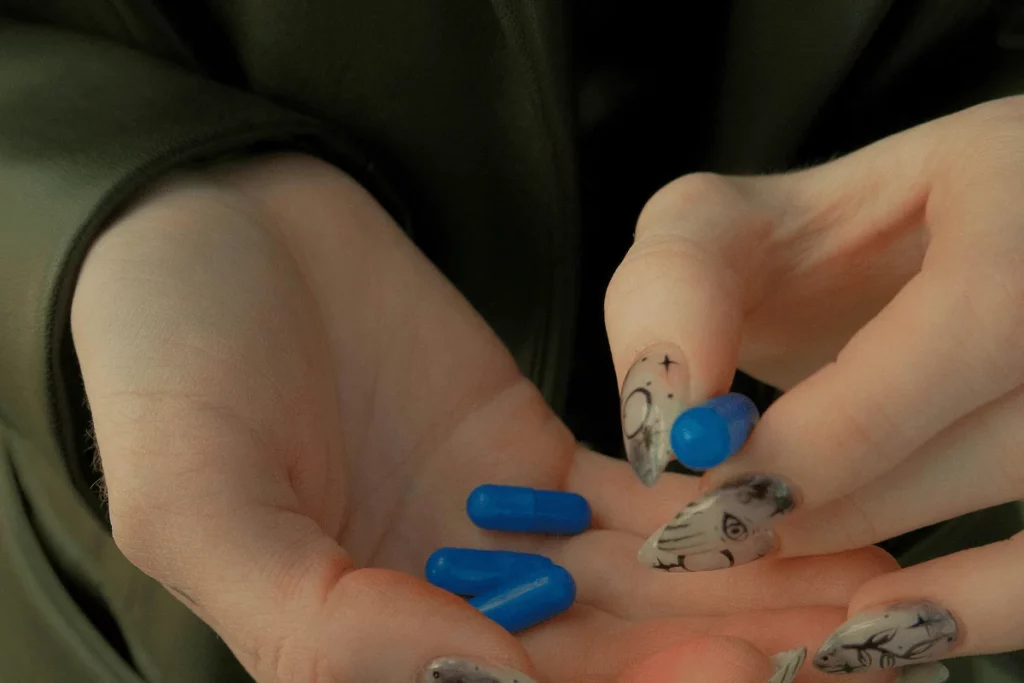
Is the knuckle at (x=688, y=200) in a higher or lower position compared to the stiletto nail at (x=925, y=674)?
higher

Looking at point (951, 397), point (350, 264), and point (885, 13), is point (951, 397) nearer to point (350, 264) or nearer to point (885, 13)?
point (885, 13)

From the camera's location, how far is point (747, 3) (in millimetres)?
917

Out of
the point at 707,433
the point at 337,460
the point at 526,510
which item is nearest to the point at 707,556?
the point at 707,433

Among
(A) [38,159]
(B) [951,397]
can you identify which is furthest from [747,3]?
(A) [38,159]

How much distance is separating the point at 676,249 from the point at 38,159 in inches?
23.0

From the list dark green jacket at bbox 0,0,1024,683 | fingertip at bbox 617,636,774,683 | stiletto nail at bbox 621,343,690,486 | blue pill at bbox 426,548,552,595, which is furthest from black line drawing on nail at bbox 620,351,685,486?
dark green jacket at bbox 0,0,1024,683

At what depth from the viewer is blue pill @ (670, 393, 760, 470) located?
538 millimetres

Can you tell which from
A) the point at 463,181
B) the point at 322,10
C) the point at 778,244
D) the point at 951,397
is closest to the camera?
the point at 951,397

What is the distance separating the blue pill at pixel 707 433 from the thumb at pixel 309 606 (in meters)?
0.20

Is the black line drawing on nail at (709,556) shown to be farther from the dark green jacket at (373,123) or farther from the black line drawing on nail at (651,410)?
the dark green jacket at (373,123)

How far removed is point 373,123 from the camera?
3.15ft

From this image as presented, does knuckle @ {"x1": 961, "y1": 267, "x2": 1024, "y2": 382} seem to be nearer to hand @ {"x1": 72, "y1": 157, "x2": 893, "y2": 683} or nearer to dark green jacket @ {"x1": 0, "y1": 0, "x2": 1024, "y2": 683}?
hand @ {"x1": 72, "y1": 157, "x2": 893, "y2": 683}

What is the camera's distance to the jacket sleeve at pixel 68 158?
708 mm

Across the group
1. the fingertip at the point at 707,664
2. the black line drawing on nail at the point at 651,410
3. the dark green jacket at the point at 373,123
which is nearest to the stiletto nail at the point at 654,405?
the black line drawing on nail at the point at 651,410
